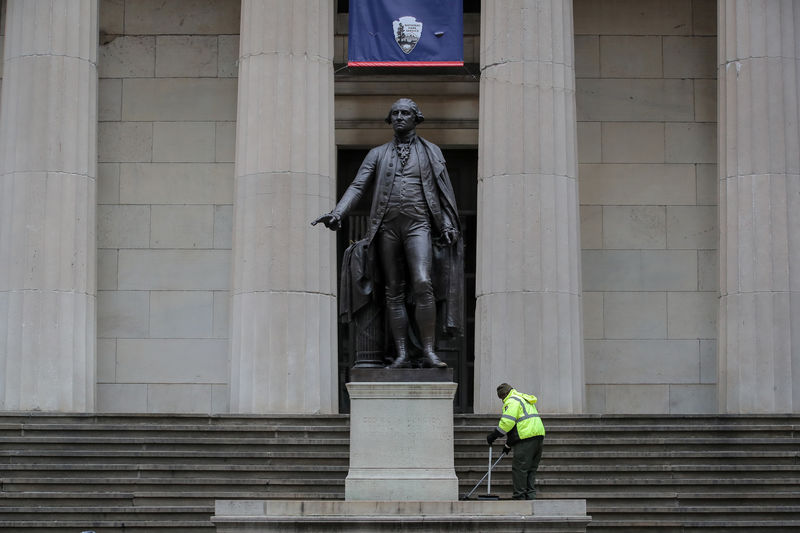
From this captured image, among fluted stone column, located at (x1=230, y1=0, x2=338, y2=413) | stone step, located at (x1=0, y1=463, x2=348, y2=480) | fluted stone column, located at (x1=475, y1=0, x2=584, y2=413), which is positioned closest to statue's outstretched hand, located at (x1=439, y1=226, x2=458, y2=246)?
stone step, located at (x1=0, y1=463, x2=348, y2=480)

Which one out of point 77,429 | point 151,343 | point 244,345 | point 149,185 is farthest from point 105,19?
point 77,429

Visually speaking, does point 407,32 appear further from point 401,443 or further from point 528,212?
point 401,443

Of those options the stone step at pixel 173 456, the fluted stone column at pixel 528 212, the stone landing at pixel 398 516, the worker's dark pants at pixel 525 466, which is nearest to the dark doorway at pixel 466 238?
the fluted stone column at pixel 528 212

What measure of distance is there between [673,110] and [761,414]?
28.4ft

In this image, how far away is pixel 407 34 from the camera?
29.0 meters

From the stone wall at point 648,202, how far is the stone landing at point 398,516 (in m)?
14.0

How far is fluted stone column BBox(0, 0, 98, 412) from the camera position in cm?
2791

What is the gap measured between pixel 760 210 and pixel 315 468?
951 cm

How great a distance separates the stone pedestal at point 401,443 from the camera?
1864 cm

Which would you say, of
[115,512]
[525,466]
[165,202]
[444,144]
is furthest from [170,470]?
[444,144]

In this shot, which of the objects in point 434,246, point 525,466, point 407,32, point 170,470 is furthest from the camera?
point 407,32

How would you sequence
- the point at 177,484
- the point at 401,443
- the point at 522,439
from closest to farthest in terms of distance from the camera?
the point at 401,443, the point at 522,439, the point at 177,484

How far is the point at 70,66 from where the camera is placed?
28750 mm

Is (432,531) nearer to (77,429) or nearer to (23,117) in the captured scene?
(77,429)
